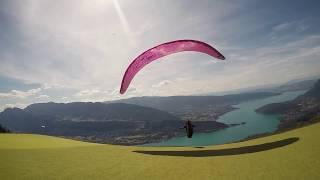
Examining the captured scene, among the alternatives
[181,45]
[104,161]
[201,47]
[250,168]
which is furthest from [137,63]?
[250,168]

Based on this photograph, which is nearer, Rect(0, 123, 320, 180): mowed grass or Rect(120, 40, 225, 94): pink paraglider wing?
Rect(0, 123, 320, 180): mowed grass

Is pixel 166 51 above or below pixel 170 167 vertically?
above

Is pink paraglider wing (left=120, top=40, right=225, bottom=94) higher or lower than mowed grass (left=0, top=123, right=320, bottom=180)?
higher

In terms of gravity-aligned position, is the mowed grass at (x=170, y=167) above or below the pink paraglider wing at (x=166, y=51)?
below

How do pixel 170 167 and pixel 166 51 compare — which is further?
pixel 166 51

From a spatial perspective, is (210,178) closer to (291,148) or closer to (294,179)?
(294,179)

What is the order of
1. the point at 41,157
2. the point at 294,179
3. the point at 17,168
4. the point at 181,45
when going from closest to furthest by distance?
the point at 294,179, the point at 17,168, the point at 41,157, the point at 181,45

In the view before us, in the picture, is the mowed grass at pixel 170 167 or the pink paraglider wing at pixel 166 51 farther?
the pink paraglider wing at pixel 166 51

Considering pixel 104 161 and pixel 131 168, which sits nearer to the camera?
pixel 131 168
